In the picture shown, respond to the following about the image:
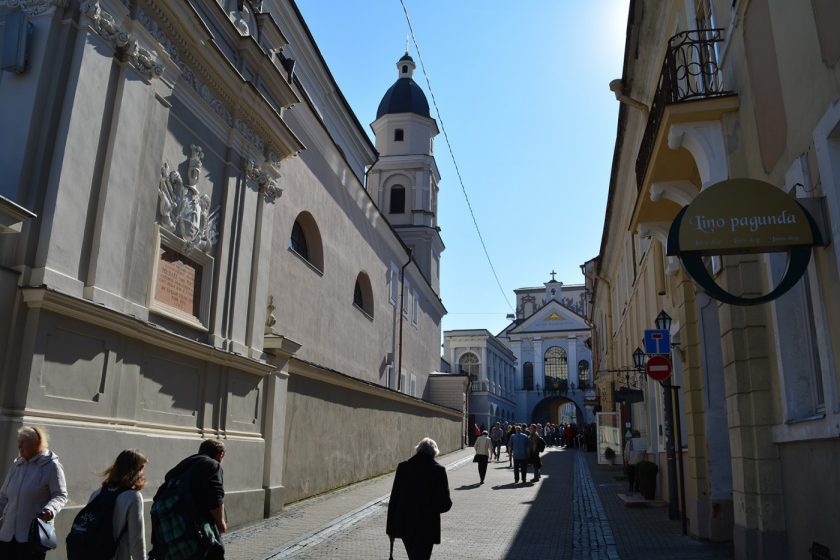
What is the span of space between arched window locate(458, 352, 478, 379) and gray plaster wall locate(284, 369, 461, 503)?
137ft

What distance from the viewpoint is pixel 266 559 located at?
852 centimetres

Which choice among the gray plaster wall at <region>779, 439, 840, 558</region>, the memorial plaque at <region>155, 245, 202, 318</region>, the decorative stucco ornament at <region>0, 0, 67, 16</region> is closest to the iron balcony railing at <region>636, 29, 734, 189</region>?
the gray plaster wall at <region>779, 439, 840, 558</region>

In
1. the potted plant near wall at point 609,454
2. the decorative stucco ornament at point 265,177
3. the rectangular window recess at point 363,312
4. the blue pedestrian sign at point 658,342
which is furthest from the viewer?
the rectangular window recess at point 363,312

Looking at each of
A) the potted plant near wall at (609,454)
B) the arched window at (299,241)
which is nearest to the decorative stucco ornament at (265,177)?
the arched window at (299,241)

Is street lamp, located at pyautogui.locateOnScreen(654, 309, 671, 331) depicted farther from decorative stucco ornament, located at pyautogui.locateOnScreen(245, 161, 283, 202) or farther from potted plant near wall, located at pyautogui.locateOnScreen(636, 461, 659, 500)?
decorative stucco ornament, located at pyautogui.locateOnScreen(245, 161, 283, 202)

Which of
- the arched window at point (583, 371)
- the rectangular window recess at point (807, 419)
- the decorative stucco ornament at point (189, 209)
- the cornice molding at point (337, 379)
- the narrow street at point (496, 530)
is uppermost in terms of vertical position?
the arched window at point (583, 371)

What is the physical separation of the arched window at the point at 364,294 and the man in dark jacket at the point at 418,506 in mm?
18180

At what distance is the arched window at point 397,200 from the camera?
40594mm

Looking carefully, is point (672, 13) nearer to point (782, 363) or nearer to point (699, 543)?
point (782, 363)

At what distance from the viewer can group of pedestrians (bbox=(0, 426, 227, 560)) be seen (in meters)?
4.63

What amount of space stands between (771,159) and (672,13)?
205 inches

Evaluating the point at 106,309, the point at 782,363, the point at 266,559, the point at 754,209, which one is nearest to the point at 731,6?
the point at 754,209

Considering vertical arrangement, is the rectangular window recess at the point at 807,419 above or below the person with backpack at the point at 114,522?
above

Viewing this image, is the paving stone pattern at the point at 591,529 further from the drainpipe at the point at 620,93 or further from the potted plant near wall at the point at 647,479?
the drainpipe at the point at 620,93
